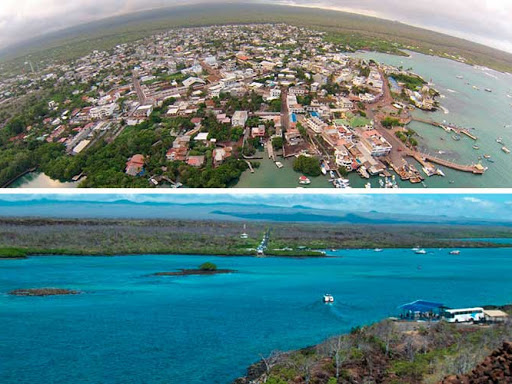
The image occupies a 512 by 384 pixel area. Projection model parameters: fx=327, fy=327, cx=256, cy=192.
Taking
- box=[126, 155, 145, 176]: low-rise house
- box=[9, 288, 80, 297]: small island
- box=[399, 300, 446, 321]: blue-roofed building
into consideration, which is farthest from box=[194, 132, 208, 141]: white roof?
box=[399, 300, 446, 321]: blue-roofed building

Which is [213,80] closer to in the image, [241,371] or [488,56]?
[241,371]

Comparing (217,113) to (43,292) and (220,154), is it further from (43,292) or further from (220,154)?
(43,292)

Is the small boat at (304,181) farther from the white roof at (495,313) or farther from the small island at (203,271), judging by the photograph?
the white roof at (495,313)

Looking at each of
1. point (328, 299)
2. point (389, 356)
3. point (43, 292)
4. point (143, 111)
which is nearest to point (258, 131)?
point (143, 111)

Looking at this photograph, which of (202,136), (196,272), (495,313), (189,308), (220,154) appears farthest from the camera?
(196,272)

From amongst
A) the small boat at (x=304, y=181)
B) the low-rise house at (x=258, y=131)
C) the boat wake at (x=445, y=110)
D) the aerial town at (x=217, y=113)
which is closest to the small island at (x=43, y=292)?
the aerial town at (x=217, y=113)
